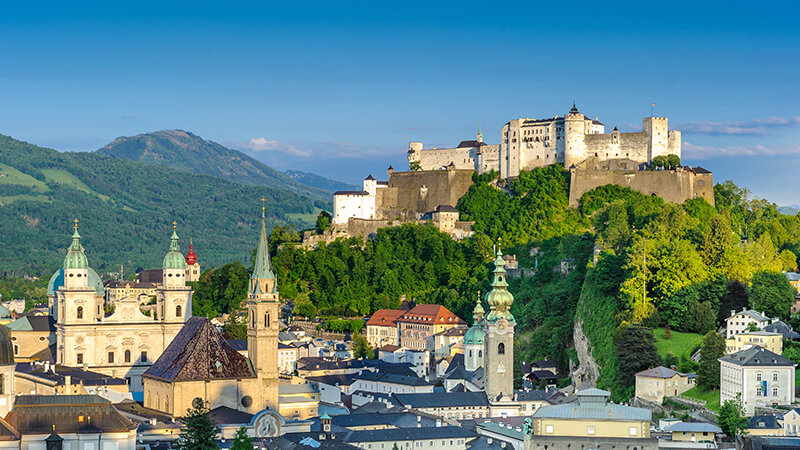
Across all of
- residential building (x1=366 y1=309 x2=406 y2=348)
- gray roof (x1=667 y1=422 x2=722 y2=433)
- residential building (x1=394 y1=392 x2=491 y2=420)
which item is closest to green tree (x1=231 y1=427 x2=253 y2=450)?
gray roof (x1=667 y1=422 x2=722 y2=433)

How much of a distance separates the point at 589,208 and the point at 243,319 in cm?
2965

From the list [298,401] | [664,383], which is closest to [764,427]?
[664,383]

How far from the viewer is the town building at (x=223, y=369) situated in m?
59.8

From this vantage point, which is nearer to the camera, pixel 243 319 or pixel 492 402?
pixel 492 402

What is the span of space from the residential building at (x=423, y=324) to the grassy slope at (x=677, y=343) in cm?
2793

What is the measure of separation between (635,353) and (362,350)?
112 feet

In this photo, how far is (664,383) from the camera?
62656 millimetres

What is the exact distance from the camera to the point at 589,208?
342 feet

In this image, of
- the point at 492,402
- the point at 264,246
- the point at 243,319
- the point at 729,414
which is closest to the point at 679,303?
the point at 492,402

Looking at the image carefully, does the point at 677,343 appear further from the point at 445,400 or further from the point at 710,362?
the point at 445,400

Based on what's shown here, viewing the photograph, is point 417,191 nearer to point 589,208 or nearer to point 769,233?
point 589,208

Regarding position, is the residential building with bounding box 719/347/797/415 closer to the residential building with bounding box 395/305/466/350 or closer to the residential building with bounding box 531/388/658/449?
the residential building with bounding box 531/388/658/449

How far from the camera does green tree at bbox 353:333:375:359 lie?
9650 centimetres

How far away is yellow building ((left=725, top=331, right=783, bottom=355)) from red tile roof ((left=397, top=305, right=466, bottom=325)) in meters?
36.2
